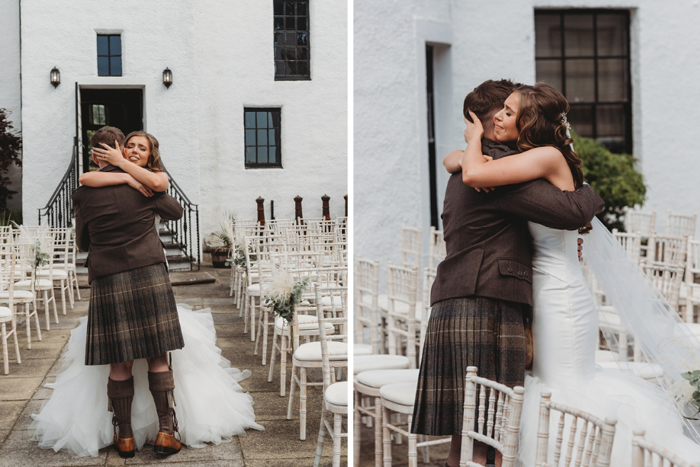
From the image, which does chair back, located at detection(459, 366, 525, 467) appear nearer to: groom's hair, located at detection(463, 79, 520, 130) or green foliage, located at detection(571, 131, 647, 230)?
groom's hair, located at detection(463, 79, 520, 130)

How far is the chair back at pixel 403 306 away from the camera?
3697mm

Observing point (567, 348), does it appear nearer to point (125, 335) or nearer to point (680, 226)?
point (125, 335)

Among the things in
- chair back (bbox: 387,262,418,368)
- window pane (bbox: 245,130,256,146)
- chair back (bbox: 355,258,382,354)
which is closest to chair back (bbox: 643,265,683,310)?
chair back (bbox: 387,262,418,368)

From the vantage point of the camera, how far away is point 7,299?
12.6 ft

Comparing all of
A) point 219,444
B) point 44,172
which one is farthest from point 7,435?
point 44,172

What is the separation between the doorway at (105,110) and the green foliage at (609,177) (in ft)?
16.9

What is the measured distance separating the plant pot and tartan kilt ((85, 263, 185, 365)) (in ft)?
0.96

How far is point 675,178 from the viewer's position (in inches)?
302

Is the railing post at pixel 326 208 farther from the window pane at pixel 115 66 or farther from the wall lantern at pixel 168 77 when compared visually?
the window pane at pixel 115 66

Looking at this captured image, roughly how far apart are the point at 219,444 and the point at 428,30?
4.64 metres

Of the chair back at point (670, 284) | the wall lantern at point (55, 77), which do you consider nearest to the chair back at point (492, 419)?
the wall lantern at point (55, 77)

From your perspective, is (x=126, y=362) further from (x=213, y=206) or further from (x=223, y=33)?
(x=223, y=33)

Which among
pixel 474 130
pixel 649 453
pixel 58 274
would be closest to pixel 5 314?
pixel 58 274

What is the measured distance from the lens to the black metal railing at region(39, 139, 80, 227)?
2898 mm
